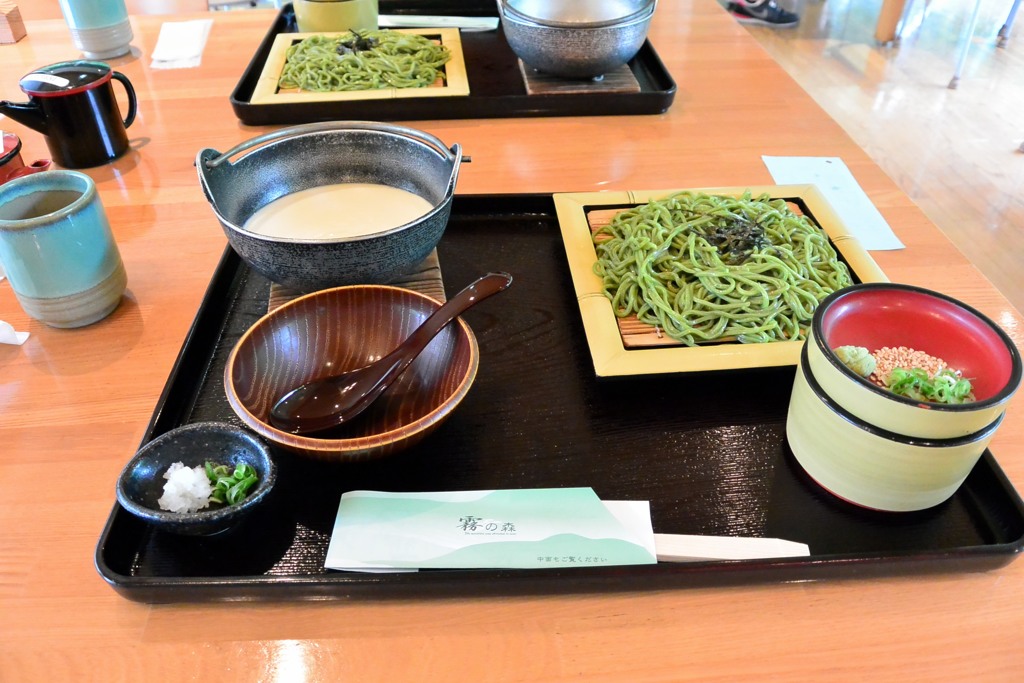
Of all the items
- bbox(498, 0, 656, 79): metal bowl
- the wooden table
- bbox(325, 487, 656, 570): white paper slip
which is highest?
bbox(498, 0, 656, 79): metal bowl

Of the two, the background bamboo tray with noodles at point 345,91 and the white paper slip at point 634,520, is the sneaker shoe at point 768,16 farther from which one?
the white paper slip at point 634,520

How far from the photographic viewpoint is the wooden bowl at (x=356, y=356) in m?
0.80

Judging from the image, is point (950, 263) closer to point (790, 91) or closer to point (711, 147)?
point (711, 147)

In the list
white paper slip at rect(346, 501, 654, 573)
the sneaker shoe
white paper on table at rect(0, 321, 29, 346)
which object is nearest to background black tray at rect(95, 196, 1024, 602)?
white paper slip at rect(346, 501, 654, 573)

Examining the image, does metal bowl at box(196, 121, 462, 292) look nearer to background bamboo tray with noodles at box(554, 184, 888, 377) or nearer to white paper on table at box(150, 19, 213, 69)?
background bamboo tray with noodles at box(554, 184, 888, 377)

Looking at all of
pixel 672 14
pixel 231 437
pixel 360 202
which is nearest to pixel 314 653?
pixel 231 437

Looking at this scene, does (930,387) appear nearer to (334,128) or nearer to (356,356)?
Result: (356,356)

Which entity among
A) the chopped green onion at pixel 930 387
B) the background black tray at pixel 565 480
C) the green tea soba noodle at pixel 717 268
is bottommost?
the background black tray at pixel 565 480

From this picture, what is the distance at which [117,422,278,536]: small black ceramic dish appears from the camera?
67 cm

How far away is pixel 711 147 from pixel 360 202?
29.4 inches

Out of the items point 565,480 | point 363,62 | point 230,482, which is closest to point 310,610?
point 230,482

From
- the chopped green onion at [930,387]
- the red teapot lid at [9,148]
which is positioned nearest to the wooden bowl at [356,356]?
the chopped green onion at [930,387]

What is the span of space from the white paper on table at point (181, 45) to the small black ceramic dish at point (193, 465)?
1.33 metres

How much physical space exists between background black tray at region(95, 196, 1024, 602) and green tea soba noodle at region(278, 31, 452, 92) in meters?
0.67
